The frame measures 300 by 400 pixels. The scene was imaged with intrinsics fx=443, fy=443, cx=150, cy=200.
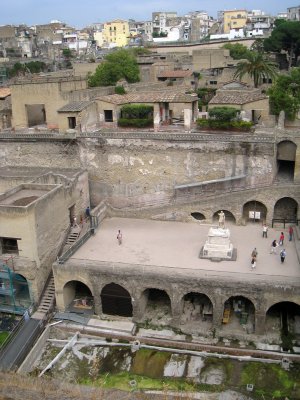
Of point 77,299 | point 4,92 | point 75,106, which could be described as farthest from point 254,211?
point 4,92

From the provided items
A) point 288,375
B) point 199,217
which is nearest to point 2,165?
point 199,217

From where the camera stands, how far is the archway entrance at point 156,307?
Answer: 24094mm

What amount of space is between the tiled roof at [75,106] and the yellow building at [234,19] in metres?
108

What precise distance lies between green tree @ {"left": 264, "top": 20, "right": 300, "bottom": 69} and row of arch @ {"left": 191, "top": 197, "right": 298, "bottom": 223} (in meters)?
45.5

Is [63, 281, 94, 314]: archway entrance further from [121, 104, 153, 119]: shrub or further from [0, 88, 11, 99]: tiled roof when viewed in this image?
[0, 88, 11, 99]: tiled roof

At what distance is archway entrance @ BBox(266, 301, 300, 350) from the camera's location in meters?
22.3

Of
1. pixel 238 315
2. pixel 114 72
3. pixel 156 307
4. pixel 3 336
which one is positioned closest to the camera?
pixel 3 336

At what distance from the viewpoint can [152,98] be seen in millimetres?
36531

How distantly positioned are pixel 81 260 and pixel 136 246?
3.69 meters

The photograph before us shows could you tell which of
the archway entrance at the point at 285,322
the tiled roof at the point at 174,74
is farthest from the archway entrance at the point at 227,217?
the tiled roof at the point at 174,74

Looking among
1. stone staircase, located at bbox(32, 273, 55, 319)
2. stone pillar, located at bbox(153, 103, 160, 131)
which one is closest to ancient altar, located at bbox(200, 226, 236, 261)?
stone staircase, located at bbox(32, 273, 55, 319)

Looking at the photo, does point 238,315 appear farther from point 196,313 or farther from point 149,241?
point 149,241

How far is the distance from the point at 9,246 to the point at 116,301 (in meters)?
6.97

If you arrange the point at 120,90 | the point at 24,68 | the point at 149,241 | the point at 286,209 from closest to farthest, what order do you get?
→ 1. the point at 149,241
2. the point at 286,209
3. the point at 120,90
4. the point at 24,68
